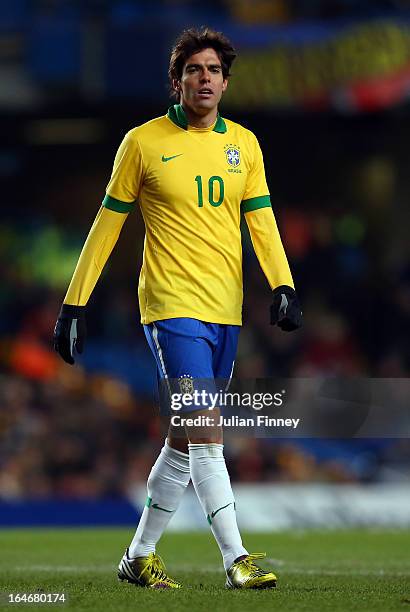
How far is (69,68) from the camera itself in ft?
49.2

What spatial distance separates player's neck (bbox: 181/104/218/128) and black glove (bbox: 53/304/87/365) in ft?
2.95

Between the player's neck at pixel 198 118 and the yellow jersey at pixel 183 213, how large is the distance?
0.05 metres

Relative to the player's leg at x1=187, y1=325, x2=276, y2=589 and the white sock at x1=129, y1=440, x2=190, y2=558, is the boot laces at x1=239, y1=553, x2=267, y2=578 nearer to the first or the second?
the player's leg at x1=187, y1=325, x2=276, y2=589

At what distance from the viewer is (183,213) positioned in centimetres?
589

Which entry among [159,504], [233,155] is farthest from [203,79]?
[159,504]

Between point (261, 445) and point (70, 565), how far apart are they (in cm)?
621

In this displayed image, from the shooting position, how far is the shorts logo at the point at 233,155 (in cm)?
596

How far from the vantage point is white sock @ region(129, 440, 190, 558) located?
235 inches

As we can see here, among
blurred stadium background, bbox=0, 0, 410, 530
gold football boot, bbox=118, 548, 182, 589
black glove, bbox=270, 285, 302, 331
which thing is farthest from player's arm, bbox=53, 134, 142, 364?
blurred stadium background, bbox=0, 0, 410, 530

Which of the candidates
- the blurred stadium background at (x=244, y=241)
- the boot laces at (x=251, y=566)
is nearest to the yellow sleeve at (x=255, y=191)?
the boot laces at (x=251, y=566)

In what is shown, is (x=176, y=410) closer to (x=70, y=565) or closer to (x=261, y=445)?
(x=70, y=565)

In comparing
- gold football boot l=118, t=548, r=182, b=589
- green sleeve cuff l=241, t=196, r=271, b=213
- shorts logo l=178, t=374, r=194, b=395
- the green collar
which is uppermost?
the green collar

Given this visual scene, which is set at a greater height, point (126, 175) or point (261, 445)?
point (126, 175)

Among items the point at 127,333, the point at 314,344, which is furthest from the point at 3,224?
the point at 314,344
